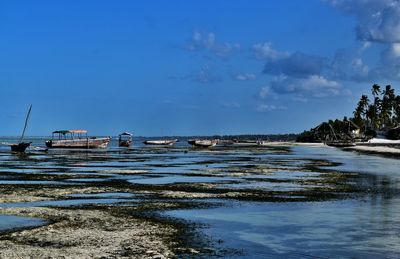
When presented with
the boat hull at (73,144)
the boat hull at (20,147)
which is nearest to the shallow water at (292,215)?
the boat hull at (20,147)

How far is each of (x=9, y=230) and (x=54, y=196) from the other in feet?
34.1

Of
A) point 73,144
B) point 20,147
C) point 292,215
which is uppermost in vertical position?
point 73,144

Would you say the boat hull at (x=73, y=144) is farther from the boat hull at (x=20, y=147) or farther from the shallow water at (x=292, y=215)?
the shallow water at (x=292, y=215)

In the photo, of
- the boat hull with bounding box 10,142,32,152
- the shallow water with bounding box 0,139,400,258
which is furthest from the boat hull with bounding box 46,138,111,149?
the shallow water with bounding box 0,139,400,258

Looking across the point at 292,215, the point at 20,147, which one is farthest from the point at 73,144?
the point at 292,215

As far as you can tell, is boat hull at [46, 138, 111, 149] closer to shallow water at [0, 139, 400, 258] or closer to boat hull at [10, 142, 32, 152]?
boat hull at [10, 142, 32, 152]

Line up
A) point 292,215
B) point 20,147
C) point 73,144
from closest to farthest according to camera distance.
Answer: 1. point 292,215
2. point 20,147
3. point 73,144

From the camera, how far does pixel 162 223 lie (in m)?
19.8

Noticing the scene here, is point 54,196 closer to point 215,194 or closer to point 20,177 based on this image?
point 215,194

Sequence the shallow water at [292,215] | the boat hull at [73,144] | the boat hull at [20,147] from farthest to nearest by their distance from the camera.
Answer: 1. the boat hull at [73,144]
2. the boat hull at [20,147]
3. the shallow water at [292,215]

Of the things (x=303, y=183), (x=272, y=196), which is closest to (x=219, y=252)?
(x=272, y=196)

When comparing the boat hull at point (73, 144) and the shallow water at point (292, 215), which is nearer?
the shallow water at point (292, 215)

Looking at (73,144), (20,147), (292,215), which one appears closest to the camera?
(292,215)

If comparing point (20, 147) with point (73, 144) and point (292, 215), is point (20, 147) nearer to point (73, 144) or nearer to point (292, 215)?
point (73, 144)
